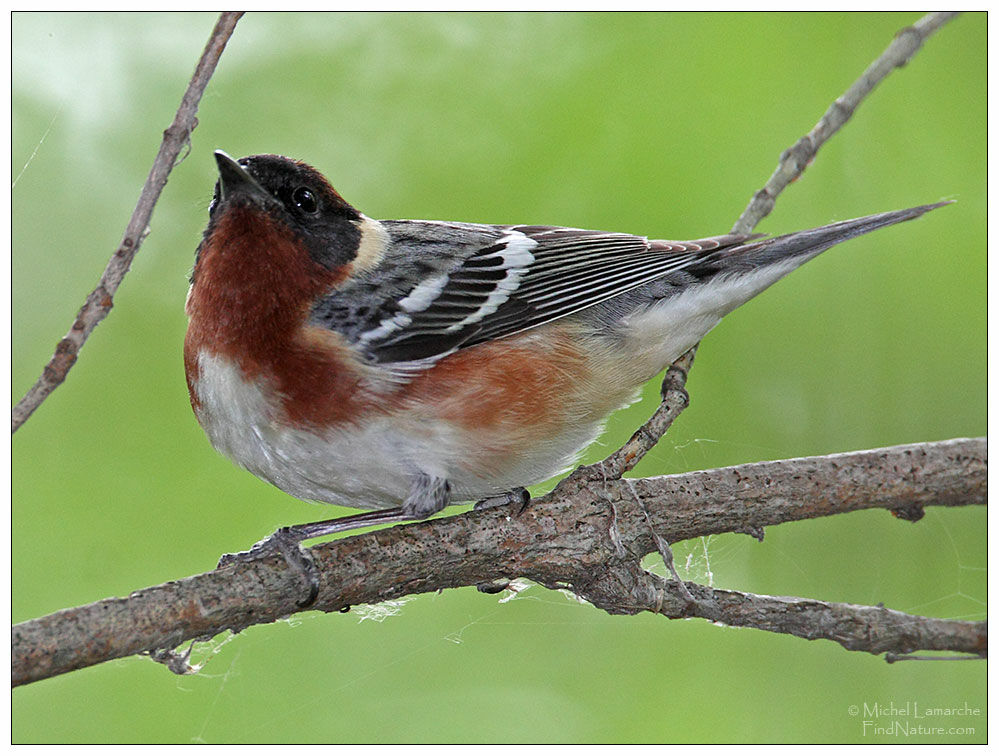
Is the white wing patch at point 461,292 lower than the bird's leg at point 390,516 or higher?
higher

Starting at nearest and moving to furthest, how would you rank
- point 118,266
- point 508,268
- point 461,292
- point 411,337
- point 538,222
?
1. point 118,266
2. point 411,337
3. point 461,292
4. point 508,268
5. point 538,222

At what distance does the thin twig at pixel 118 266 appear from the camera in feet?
6.82

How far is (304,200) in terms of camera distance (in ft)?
8.41

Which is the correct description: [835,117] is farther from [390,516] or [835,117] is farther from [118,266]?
[118,266]

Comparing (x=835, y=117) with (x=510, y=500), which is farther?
(x=835, y=117)

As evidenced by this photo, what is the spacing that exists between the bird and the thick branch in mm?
174

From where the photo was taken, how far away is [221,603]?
2.03 metres

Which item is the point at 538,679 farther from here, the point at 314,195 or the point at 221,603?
the point at 314,195

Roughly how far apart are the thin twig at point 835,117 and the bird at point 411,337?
0.27 metres

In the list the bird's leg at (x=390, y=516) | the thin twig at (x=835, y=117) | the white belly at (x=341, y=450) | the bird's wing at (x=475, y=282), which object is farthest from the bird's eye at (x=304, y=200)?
the thin twig at (x=835, y=117)

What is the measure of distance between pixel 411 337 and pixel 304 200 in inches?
19.5

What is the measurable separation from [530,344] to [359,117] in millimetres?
914

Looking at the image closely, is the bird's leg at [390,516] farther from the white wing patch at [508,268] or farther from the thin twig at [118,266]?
the thin twig at [118,266]

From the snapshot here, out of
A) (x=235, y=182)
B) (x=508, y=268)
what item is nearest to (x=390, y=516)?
(x=508, y=268)
